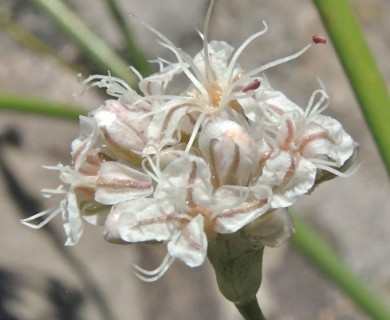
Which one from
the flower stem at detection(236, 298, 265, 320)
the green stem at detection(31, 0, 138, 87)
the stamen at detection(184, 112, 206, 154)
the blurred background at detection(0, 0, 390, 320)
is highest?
the stamen at detection(184, 112, 206, 154)

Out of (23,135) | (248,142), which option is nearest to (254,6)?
(23,135)

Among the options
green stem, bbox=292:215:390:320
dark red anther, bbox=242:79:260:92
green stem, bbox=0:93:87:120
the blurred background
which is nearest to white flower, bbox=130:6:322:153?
dark red anther, bbox=242:79:260:92

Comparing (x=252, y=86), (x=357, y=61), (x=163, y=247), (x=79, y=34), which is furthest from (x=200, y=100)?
(x=163, y=247)

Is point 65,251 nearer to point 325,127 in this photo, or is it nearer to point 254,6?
point 254,6

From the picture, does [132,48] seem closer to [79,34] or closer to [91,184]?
[79,34]

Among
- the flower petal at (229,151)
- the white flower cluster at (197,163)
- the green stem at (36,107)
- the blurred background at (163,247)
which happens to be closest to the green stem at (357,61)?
the white flower cluster at (197,163)

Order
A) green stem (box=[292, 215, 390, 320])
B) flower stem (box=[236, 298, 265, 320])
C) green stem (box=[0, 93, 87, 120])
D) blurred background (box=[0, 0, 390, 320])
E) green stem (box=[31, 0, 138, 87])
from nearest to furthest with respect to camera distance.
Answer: flower stem (box=[236, 298, 265, 320])
green stem (box=[292, 215, 390, 320])
green stem (box=[0, 93, 87, 120])
green stem (box=[31, 0, 138, 87])
blurred background (box=[0, 0, 390, 320])

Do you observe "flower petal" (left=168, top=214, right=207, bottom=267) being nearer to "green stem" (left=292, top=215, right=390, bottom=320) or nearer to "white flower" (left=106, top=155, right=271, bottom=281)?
"white flower" (left=106, top=155, right=271, bottom=281)
